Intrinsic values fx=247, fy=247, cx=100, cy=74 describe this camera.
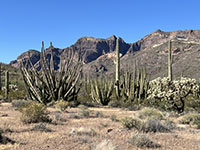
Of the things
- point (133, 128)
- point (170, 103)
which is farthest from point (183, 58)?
point (133, 128)

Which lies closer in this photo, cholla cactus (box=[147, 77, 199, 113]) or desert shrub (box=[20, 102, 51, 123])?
desert shrub (box=[20, 102, 51, 123])

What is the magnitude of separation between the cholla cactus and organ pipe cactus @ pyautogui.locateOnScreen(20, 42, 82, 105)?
5676mm

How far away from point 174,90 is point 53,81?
8.14 m

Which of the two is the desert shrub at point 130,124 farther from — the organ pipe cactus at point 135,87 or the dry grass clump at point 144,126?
the organ pipe cactus at point 135,87

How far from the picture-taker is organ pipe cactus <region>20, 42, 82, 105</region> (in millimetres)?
17250

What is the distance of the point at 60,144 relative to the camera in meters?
6.48

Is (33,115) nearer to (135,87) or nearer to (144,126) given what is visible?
(144,126)

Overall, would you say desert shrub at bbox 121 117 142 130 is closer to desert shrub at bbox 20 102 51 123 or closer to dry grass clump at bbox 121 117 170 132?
dry grass clump at bbox 121 117 170 132

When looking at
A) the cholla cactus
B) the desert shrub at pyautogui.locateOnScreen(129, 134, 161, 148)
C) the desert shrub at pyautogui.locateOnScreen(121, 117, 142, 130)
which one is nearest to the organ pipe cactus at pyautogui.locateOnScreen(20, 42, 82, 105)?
the cholla cactus

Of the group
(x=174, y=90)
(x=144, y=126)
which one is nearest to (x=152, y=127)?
(x=144, y=126)

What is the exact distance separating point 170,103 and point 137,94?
5.23 metres

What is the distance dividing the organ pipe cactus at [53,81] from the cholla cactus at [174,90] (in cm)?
568

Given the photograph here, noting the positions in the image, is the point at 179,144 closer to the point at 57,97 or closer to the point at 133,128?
the point at 133,128

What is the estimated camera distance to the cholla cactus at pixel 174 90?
48.7 feet
